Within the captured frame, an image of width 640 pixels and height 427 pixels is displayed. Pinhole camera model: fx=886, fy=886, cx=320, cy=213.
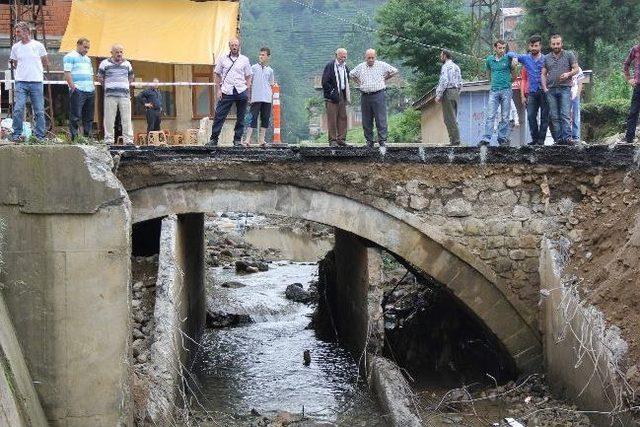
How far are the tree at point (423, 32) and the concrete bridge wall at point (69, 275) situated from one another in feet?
79.1

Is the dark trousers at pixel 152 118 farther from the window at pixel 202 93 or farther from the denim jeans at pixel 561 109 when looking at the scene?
the denim jeans at pixel 561 109

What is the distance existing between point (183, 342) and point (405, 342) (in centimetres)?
369

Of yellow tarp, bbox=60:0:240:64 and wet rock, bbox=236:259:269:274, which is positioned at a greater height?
yellow tarp, bbox=60:0:240:64

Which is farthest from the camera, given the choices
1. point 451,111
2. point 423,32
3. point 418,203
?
point 423,32

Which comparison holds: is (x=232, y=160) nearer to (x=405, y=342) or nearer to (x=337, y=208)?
(x=337, y=208)

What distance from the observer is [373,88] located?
42.9ft

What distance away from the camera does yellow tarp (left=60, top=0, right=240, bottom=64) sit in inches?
732

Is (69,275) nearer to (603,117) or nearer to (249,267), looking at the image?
(249,267)

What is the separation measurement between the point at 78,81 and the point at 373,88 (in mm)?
4248

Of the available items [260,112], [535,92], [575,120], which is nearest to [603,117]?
[575,120]

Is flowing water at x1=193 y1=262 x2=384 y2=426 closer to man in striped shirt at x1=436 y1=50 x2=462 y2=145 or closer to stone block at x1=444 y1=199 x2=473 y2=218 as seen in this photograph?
stone block at x1=444 y1=199 x2=473 y2=218

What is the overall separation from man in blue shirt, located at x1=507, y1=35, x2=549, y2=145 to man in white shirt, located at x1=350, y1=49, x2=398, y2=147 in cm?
188

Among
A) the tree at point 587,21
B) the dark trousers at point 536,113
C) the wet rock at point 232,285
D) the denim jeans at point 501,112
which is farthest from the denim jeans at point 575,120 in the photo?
the tree at point 587,21

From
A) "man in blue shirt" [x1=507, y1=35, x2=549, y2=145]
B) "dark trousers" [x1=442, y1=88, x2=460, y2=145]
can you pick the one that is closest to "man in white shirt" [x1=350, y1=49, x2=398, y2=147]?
"dark trousers" [x1=442, y1=88, x2=460, y2=145]
